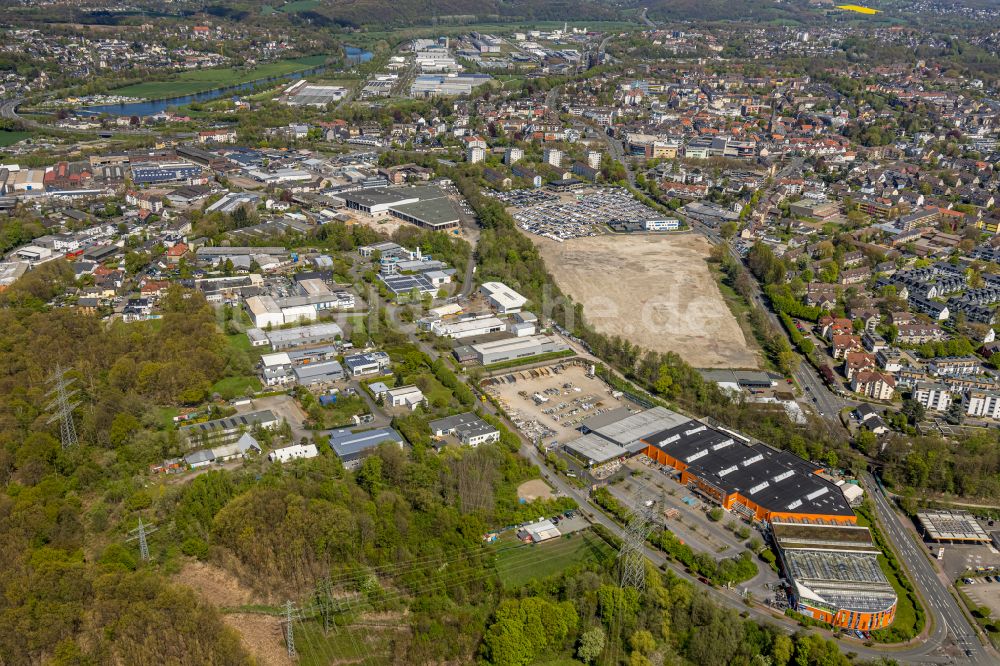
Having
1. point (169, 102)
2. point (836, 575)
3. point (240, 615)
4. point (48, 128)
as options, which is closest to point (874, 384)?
point (836, 575)

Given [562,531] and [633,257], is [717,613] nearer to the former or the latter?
[562,531]

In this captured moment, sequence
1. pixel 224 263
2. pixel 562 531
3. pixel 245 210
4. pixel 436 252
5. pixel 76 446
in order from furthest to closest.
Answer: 1. pixel 245 210
2. pixel 436 252
3. pixel 224 263
4. pixel 76 446
5. pixel 562 531

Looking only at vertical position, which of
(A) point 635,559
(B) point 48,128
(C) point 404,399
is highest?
(B) point 48,128

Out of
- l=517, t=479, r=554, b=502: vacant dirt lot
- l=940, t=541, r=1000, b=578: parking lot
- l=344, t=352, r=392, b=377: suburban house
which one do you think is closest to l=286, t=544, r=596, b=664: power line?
l=517, t=479, r=554, b=502: vacant dirt lot

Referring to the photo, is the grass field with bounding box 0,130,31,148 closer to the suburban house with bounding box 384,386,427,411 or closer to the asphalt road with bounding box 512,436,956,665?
the suburban house with bounding box 384,386,427,411

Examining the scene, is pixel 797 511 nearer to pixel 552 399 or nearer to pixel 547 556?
→ pixel 547 556

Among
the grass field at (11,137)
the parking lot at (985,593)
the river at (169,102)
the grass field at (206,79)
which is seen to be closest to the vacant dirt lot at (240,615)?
the parking lot at (985,593)

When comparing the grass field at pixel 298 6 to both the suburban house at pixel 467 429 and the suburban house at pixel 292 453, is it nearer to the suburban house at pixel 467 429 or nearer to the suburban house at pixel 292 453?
the suburban house at pixel 467 429

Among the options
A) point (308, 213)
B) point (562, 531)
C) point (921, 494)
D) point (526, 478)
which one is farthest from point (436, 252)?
point (921, 494)
